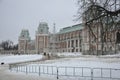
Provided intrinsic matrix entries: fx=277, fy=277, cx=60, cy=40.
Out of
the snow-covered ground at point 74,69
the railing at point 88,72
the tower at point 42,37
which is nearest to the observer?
the railing at point 88,72

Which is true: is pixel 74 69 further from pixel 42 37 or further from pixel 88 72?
pixel 42 37

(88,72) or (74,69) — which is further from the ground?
(74,69)

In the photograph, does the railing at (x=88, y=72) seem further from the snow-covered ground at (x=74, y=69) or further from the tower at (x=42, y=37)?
the tower at (x=42, y=37)

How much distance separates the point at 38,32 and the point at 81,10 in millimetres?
156177

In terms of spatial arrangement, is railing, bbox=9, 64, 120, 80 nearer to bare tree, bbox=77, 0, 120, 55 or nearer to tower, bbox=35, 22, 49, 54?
bare tree, bbox=77, 0, 120, 55

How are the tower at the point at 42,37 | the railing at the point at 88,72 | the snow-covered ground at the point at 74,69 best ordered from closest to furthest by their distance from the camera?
1. the railing at the point at 88,72
2. the snow-covered ground at the point at 74,69
3. the tower at the point at 42,37

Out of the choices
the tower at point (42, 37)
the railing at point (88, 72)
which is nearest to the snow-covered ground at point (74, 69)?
the railing at point (88, 72)

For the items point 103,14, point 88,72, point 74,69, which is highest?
point 103,14

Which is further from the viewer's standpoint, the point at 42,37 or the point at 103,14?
the point at 42,37

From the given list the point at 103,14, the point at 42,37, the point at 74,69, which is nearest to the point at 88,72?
the point at 74,69

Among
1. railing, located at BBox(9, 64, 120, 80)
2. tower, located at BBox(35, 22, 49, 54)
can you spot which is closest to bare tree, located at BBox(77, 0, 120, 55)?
railing, located at BBox(9, 64, 120, 80)

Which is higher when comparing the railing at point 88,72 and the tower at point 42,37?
the tower at point 42,37

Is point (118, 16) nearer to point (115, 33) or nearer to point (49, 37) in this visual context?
point (115, 33)

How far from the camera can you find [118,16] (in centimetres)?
2686
